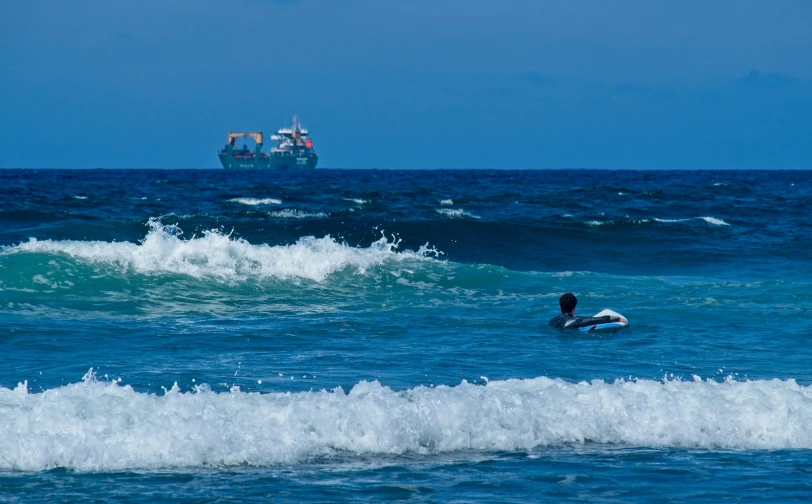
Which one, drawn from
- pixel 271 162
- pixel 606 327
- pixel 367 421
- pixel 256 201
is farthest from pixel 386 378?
pixel 271 162

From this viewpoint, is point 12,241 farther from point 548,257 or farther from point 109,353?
point 109,353

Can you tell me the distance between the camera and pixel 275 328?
43.8 ft

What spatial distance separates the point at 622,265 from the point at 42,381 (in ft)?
57.6

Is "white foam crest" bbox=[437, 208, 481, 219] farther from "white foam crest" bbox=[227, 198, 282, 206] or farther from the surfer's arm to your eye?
the surfer's arm

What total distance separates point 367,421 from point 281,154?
155312mm

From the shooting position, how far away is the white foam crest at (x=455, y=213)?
31.9 meters

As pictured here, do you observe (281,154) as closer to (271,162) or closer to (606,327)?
(271,162)

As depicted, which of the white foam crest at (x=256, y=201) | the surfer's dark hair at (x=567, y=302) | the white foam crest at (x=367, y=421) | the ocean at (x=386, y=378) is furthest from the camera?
the white foam crest at (x=256, y=201)

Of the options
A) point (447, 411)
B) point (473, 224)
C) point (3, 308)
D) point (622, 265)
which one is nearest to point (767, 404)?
point (447, 411)

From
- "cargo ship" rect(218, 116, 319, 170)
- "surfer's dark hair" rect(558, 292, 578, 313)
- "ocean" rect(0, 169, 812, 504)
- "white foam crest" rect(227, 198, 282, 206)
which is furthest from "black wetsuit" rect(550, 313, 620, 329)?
"cargo ship" rect(218, 116, 319, 170)

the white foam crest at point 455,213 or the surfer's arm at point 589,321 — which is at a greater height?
the white foam crest at point 455,213

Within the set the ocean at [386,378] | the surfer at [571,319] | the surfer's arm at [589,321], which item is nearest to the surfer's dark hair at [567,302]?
the surfer at [571,319]

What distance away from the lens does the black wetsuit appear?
1320 centimetres

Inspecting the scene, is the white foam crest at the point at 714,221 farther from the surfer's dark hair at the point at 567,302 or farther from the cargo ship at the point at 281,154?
the cargo ship at the point at 281,154
